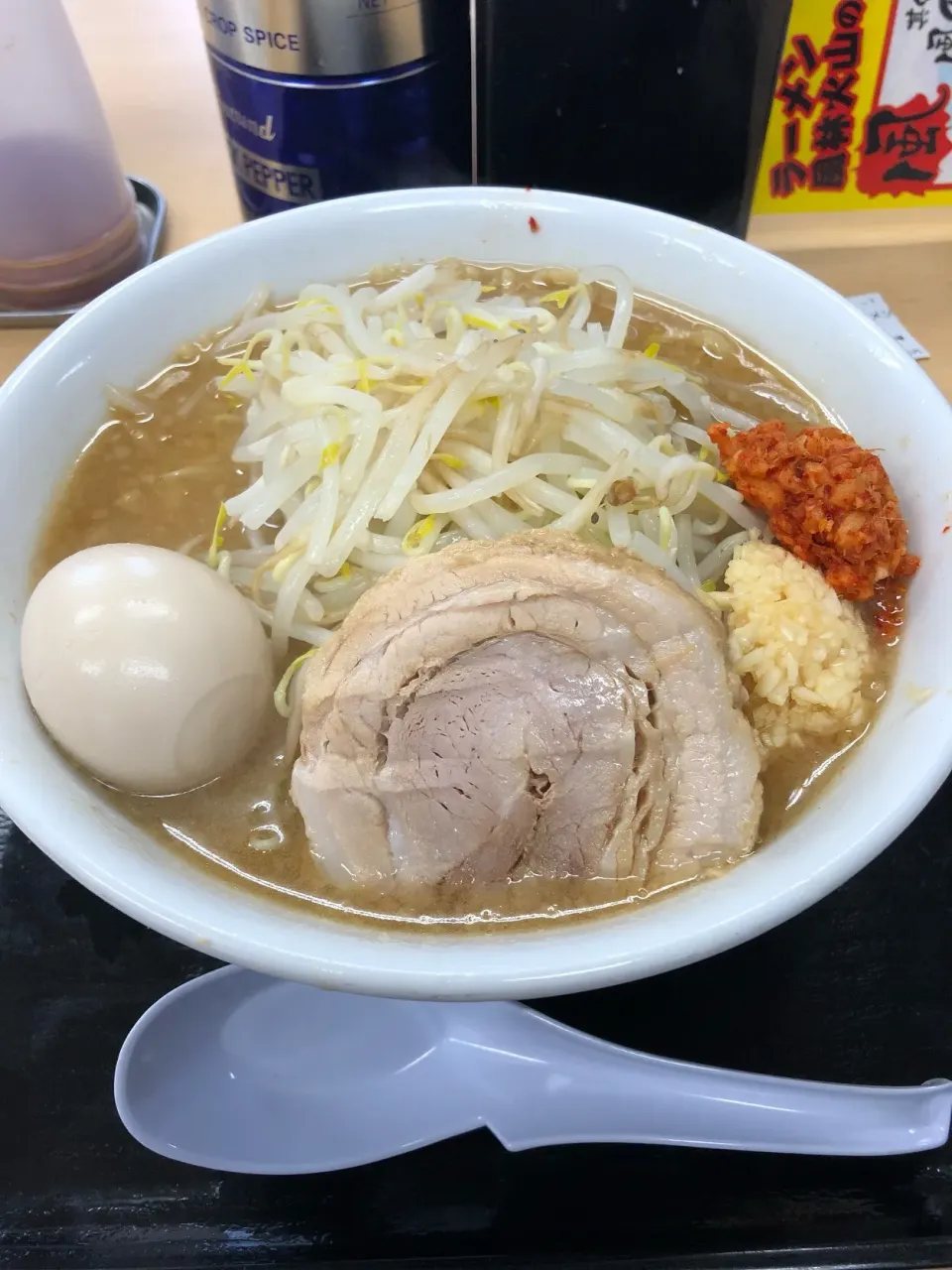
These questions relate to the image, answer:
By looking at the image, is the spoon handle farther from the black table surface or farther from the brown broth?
the brown broth

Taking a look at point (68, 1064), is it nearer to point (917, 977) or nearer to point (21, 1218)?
point (21, 1218)

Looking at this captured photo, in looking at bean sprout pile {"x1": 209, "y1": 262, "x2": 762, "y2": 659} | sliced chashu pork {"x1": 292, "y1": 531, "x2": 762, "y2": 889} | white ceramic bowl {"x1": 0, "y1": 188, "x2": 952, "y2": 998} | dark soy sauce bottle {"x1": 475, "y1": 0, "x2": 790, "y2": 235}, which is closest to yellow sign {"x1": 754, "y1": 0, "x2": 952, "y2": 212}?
dark soy sauce bottle {"x1": 475, "y1": 0, "x2": 790, "y2": 235}

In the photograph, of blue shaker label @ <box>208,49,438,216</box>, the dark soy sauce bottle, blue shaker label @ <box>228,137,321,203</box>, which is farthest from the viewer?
blue shaker label @ <box>228,137,321,203</box>

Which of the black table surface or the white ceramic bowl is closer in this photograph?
the white ceramic bowl

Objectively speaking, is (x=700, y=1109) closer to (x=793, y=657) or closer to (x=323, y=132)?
(x=793, y=657)

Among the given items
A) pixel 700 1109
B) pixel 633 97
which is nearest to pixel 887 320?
pixel 633 97

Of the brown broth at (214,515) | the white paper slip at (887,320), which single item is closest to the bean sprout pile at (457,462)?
the brown broth at (214,515)
